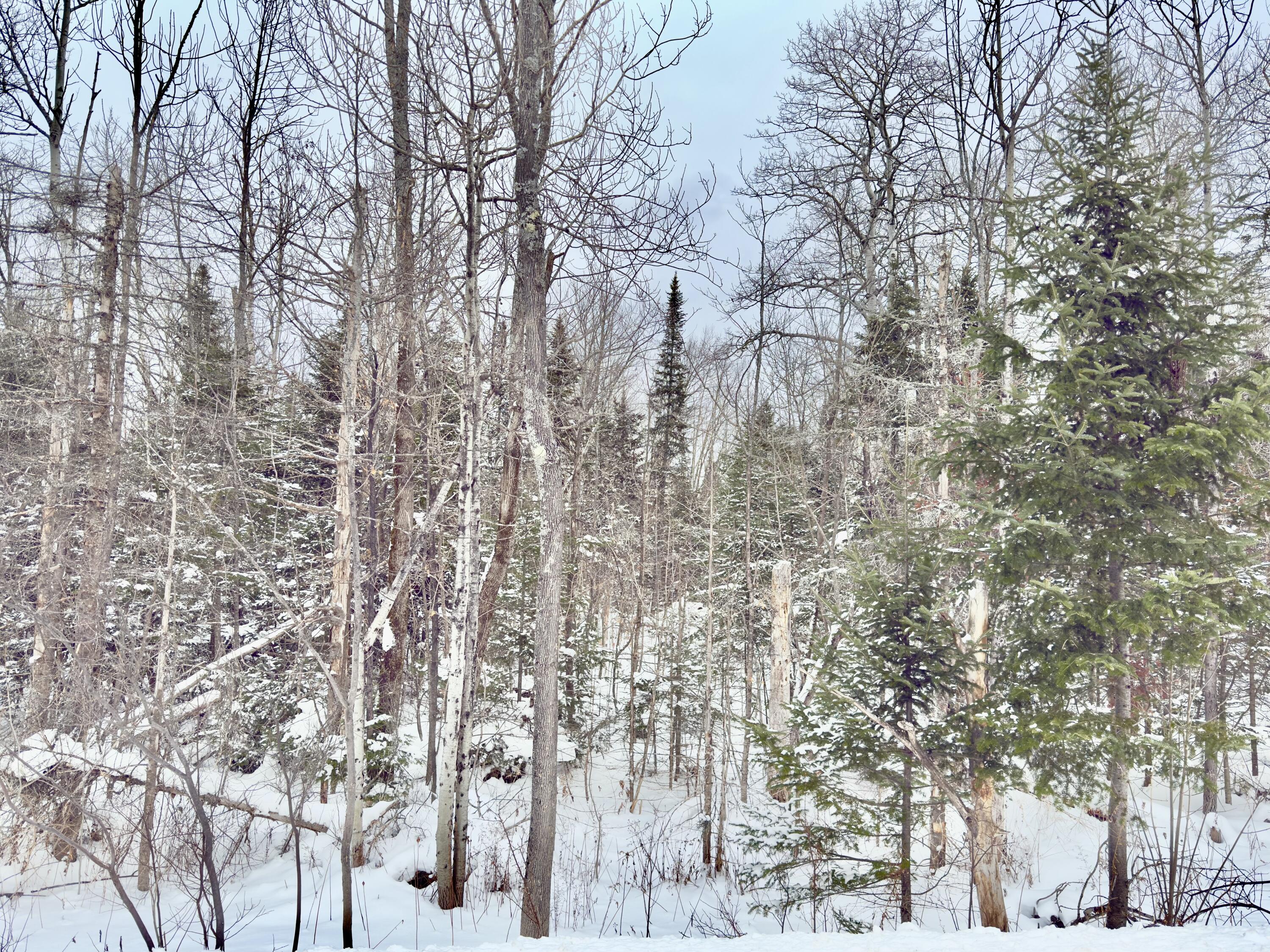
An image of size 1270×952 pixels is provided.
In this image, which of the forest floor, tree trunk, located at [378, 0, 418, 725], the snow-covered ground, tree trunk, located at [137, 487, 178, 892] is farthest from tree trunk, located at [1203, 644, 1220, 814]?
tree trunk, located at [137, 487, 178, 892]

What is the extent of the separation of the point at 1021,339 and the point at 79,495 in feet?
49.1

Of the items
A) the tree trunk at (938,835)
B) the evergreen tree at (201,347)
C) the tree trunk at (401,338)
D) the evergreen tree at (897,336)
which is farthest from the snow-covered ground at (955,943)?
the evergreen tree at (897,336)

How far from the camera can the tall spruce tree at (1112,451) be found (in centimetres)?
506

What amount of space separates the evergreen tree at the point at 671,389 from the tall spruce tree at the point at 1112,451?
47.5ft

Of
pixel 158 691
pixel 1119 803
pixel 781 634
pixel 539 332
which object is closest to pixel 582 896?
pixel 158 691

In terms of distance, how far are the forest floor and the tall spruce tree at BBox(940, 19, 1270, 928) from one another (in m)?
0.94

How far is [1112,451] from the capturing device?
219 inches

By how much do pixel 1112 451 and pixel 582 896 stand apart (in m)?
7.17

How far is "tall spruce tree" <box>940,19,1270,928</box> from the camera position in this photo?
5.06m

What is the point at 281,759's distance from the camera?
5.40 meters

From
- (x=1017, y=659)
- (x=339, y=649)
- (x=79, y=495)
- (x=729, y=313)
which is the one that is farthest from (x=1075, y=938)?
(x=79, y=495)

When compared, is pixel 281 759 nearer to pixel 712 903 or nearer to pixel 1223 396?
pixel 712 903

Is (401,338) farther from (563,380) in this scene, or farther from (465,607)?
(563,380)

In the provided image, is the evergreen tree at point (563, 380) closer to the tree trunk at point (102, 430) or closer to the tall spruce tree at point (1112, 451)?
the tree trunk at point (102, 430)
